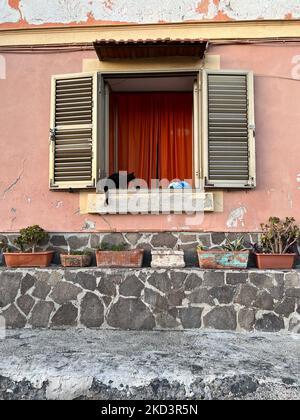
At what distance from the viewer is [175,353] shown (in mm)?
3717

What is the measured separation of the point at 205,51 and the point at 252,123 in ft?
4.54

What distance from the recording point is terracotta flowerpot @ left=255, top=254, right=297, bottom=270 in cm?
477

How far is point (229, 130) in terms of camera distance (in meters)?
5.30

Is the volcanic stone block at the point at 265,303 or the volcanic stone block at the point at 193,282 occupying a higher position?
the volcanic stone block at the point at 193,282

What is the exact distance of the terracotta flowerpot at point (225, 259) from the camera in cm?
472

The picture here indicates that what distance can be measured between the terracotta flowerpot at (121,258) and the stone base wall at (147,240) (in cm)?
33

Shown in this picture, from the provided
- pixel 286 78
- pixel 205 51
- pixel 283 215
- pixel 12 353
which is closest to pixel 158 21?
pixel 205 51

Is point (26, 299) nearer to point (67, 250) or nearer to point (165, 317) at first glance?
point (67, 250)

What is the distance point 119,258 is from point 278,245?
2256 millimetres

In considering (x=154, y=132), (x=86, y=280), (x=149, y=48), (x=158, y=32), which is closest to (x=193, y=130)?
(x=154, y=132)

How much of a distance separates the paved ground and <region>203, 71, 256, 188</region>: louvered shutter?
2.33 m

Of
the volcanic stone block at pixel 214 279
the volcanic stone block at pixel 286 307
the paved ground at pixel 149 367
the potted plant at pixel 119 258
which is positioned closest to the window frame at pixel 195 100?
the potted plant at pixel 119 258

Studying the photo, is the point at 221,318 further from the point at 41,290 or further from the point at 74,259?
the point at 41,290

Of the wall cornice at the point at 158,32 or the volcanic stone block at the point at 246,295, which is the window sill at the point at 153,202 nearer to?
the volcanic stone block at the point at 246,295
